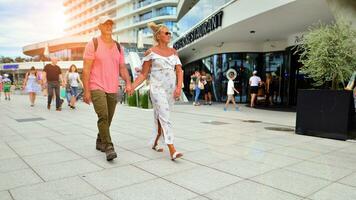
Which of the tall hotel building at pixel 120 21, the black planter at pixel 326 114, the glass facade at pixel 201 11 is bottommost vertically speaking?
the black planter at pixel 326 114

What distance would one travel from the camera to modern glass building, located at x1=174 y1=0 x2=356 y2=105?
9.12 metres

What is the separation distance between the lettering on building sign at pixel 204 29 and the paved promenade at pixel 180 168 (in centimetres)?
746

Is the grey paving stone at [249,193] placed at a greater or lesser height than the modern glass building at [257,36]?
lesser

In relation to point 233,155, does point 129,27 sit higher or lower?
higher

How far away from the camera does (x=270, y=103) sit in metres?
15.1

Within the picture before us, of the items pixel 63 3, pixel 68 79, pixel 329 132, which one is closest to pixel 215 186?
pixel 329 132

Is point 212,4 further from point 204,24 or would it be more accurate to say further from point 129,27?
point 129,27

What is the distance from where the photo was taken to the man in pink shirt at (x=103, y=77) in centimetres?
391

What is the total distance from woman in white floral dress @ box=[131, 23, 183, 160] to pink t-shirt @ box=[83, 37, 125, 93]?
367 millimetres

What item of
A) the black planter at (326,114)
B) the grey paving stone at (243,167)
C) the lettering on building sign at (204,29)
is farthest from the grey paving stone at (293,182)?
the lettering on building sign at (204,29)

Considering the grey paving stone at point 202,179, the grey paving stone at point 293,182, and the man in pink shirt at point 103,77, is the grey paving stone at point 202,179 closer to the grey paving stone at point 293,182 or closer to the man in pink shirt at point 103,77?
the grey paving stone at point 293,182

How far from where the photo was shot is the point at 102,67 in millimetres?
4016

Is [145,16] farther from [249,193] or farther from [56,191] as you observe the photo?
[249,193]

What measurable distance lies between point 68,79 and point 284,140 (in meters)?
8.86
